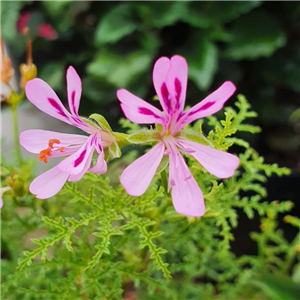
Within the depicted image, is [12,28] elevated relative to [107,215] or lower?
elevated

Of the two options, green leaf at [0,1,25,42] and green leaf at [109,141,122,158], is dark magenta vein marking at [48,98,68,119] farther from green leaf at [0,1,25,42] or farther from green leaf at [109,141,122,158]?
green leaf at [0,1,25,42]

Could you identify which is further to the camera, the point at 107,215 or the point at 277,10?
the point at 277,10

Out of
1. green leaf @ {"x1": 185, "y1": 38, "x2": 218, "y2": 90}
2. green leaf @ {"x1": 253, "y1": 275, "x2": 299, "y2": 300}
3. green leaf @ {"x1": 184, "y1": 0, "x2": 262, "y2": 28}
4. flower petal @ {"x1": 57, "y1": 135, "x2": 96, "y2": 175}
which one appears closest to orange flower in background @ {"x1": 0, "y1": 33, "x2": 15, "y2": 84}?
flower petal @ {"x1": 57, "y1": 135, "x2": 96, "y2": 175}

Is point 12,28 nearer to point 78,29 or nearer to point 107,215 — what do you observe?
point 78,29

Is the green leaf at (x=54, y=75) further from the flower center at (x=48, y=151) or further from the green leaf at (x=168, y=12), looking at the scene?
the flower center at (x=48, y=151)

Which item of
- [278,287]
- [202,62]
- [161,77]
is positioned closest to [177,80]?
[161,77]

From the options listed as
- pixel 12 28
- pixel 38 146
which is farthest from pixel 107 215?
pixel 12 28
